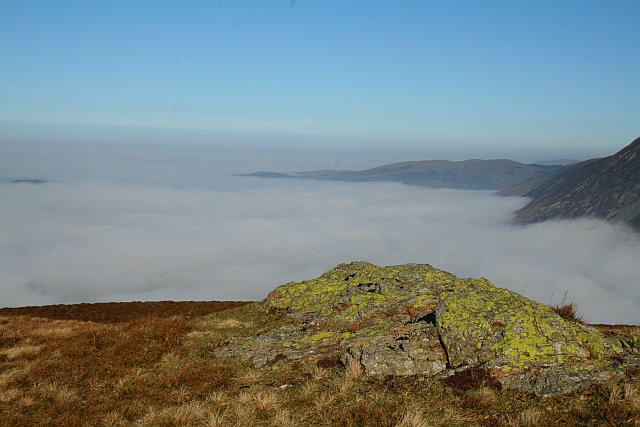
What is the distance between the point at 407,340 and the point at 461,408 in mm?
3087

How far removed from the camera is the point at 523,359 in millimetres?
9922

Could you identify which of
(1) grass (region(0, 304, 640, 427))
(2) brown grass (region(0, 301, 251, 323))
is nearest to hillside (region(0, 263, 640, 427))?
(1) grass (region(0, 304, 640, 427))

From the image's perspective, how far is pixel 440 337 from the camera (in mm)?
11305

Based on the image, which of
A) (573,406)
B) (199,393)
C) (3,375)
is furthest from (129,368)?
(573,406)

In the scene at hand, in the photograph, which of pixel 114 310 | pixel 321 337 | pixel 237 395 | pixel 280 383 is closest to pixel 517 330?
pixel 321 337

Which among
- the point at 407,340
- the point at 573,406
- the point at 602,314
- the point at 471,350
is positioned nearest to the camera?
the point at 573,406

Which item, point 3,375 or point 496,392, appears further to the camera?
point 3,375

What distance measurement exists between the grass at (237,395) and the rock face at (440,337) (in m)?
0.55

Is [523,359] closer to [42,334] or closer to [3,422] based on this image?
[3,422]

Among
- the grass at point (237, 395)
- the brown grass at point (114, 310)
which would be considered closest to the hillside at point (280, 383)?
the grass at point (237, 395)

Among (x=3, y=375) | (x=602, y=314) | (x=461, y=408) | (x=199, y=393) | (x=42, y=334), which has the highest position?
(x=461, y=408)

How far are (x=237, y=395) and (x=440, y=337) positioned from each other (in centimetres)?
569

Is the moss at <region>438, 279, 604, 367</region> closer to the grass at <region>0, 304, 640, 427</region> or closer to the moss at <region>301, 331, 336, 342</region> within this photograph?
the grass at <region>0, 304, 640, 427</region>

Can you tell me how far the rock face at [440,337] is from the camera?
32.1 feet
